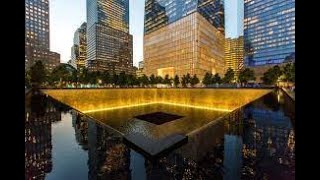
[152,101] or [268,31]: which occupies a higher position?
[268,31]

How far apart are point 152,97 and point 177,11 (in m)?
63.9

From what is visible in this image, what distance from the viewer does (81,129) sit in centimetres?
1558

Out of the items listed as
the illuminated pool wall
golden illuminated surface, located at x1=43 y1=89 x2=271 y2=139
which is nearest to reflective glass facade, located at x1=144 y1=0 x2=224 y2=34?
the illuminated pool wall

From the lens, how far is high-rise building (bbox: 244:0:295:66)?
108562mm

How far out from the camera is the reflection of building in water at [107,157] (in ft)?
29.6

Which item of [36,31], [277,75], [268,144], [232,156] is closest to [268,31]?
[277,75]

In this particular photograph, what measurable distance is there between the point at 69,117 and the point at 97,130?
16.7 ft

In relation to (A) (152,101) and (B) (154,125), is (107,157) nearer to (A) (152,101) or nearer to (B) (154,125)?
(B) (154,125)

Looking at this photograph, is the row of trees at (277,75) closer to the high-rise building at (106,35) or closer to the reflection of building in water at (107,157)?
the reflection of building in water at (107,157)

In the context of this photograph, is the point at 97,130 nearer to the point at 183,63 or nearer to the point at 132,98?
the point at 132,98

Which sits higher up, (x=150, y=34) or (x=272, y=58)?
(x=150, y=34)

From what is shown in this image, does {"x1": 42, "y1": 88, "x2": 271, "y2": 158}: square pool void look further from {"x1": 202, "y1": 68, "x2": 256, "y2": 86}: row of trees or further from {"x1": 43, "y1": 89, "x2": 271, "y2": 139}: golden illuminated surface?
{"x1": 202, "y1": 68, "x2": 256, "y2": 86}: row of trees
